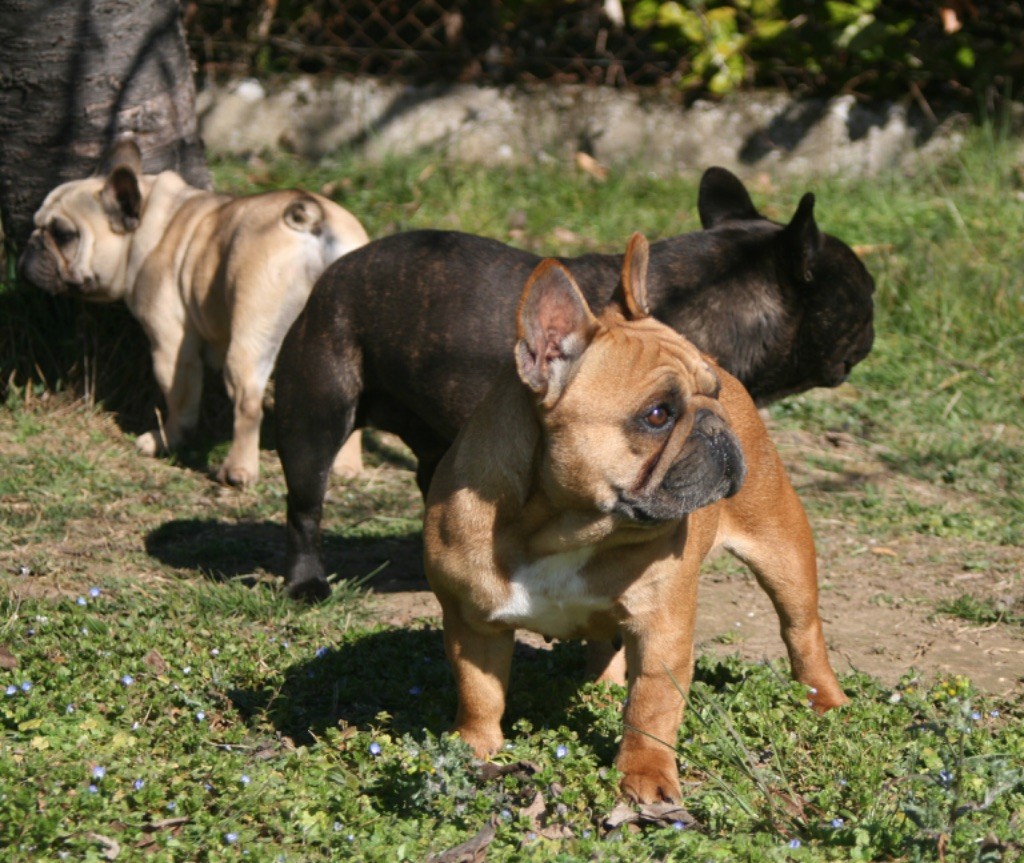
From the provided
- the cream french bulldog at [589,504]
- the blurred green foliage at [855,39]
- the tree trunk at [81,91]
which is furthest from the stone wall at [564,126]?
the cream french bulldog at [589,504]

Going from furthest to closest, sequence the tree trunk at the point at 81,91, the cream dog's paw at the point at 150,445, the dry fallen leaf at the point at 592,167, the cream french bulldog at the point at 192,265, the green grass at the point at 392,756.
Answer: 1. the dry fallen leaf at the point at 592,167
2. the cream dog's paw at the point at 150,445
3. the tree trunk at the point at 81,91
4. the cream french bulldog at the point at 192,265
5. the green grass at the point at 392,756

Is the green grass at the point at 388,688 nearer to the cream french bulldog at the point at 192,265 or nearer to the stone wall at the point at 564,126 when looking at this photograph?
the cream french bulldog at the point at 192,265

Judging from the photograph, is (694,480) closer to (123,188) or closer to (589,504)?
(589,504)

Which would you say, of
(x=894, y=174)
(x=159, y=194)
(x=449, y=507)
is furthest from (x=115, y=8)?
(x=894, y=174)

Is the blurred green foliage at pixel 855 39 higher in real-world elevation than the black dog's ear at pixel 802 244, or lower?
higher

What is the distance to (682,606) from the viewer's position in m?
3.63

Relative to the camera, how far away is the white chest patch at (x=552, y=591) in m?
3.54

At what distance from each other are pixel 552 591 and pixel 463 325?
164cm

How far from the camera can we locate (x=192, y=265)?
710cm

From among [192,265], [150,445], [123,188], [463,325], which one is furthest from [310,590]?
[123,188]

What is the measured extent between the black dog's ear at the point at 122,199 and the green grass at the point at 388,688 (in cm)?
66

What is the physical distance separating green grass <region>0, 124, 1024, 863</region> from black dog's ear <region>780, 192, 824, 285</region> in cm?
138

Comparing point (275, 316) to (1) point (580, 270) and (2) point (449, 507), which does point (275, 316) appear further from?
(2) point (449, 507)

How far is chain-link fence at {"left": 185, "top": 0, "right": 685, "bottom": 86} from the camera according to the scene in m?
10.0
